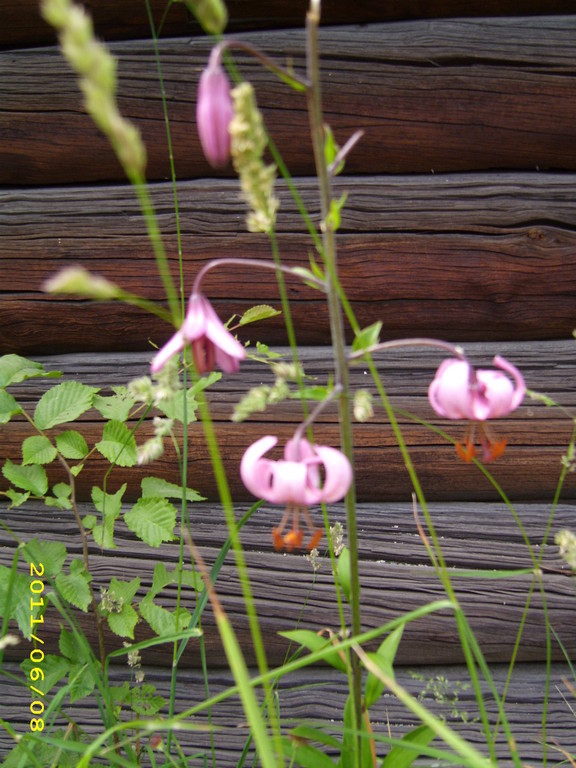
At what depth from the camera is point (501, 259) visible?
146 centimetres

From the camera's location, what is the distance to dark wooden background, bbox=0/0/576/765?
1430mm

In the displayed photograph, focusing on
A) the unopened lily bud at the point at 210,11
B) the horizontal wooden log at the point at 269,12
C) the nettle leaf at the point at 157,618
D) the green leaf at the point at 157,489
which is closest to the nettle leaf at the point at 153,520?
the green leaf at the point at 157,489

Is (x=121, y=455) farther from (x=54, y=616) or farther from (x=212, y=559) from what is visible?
(x=54, y=616)

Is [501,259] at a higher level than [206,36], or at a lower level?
lower

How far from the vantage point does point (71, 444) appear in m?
1.09

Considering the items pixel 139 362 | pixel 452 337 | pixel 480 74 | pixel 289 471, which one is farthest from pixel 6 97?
pixel 289 471

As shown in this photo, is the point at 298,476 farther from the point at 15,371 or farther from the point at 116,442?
the point at 15,371

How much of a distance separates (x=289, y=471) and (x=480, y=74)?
1287mm

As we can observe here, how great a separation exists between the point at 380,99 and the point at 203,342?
1.12 meters

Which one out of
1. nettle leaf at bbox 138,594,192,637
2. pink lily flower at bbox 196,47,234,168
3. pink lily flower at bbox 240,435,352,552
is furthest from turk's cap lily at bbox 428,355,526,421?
nettle leaf at bbox 138,594,192,637

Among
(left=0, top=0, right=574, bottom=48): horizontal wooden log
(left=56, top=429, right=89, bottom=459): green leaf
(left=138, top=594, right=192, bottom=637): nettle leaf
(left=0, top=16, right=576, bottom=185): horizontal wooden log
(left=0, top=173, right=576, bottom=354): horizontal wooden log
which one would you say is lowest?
(left=138, top=594, right=192, bottom=637): nettle leaf

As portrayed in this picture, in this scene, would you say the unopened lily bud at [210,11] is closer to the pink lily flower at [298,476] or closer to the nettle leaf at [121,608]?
the pink lily flower at [298,476]

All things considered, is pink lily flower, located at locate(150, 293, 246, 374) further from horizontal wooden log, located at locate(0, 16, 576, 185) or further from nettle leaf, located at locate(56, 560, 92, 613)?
horizontal wooden log, located at locate(0, 16, 576, 185)

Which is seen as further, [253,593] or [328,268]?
[253,593]
